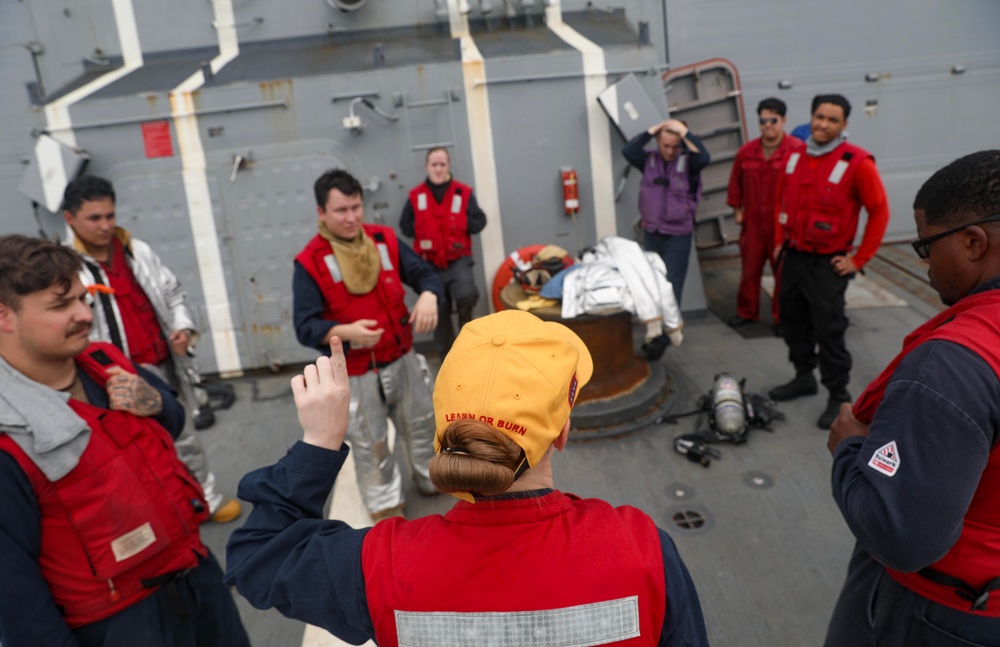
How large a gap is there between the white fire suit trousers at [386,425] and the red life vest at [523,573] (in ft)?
7.82

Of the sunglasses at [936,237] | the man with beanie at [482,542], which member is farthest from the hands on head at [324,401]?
the sunglasses at [936,237]

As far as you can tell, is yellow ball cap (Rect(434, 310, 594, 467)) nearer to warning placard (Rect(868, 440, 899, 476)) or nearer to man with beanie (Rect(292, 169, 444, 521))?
warning placard (Rect(868, 440, 899, 476))

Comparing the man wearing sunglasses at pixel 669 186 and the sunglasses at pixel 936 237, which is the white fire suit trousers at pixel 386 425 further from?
the man wearing sunglasses at pixel 669 186

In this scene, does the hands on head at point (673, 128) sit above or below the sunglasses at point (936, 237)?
above

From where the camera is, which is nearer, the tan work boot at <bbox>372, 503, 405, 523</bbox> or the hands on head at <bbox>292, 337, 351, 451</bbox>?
the hands on head at <bbox>292, 337, 351, 451</bbox>

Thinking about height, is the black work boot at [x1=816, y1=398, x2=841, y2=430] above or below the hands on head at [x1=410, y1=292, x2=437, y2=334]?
below

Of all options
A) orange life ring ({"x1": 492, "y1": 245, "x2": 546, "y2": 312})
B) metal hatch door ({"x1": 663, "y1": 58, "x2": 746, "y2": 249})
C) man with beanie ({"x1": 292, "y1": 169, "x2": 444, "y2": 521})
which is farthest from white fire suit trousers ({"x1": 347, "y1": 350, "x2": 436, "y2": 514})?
metal hatch door ({"x1": 663, "y1": 58, "x2": 746, "y2": 249})

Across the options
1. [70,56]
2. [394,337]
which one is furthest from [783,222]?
[70,56]

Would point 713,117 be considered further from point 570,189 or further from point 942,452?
point 942,452

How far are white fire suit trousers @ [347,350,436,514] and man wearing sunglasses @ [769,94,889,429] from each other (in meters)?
2.67

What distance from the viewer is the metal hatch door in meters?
7.54

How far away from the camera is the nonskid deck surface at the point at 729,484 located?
3.05 metres

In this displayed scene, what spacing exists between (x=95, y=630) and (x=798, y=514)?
3264 mm

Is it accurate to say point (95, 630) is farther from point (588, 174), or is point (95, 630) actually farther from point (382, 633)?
point (588, 174)
